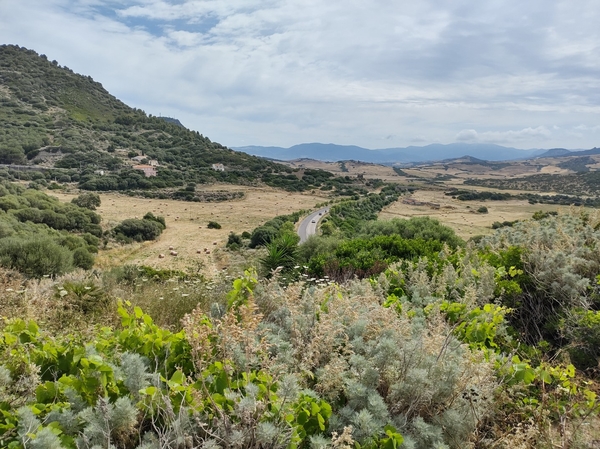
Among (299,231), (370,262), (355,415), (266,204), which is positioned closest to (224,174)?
(266,204)

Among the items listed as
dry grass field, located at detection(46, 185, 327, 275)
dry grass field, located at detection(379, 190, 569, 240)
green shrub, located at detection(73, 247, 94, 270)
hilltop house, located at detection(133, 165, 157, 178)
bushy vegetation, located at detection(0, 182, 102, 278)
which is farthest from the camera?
hilltop house, located at detection(133, 165, 157, 178)

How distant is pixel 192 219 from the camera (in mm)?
40500

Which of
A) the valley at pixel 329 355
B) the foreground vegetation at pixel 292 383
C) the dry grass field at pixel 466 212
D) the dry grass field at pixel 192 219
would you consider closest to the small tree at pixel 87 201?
the dry grass field at pixel 192 219

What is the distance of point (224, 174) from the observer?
7294 cm

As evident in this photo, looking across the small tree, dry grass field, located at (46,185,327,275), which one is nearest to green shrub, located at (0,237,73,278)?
dry grass field, located at (46,185,327,275)

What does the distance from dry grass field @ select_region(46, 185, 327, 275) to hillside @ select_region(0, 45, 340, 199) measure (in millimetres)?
7201

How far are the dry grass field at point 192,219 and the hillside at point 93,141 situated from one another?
23.6ft

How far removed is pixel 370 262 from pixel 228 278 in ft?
8.63

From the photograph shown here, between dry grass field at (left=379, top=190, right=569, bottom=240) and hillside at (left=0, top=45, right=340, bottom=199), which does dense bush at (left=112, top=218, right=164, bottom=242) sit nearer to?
hillside at (left=0, top=45, right=340, bottom=199)

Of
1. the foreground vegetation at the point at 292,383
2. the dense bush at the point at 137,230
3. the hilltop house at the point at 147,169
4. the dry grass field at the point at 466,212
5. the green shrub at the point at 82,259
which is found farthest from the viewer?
the hilltop house at the point at 147,169

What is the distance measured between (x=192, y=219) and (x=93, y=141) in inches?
1920

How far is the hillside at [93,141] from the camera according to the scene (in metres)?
61.2

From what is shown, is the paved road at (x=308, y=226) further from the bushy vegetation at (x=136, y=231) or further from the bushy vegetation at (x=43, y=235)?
the bushy vegetation at (x=43, y=235)

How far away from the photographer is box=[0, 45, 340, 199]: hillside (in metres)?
61.2
